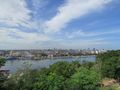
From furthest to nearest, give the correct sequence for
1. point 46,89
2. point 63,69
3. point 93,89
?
point 63,69
point 93,89
point 46,89

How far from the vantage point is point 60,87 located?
50.8 ft

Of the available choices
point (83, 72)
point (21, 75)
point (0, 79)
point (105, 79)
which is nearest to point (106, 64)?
point (105, 79)

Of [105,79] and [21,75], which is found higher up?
[21,75]

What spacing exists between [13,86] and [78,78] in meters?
4.55

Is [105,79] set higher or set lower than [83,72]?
lower

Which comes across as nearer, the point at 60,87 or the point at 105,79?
the point at 60,87

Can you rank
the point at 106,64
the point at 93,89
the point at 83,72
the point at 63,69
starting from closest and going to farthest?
the point at 93,89 < the point at 83,72 < the point at 63,69 < the point at 106,64

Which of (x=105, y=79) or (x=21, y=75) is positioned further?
(x=105, y=79)

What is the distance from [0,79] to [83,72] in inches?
236

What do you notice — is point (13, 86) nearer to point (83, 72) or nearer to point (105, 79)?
point (83, 72)

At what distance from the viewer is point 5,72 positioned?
1714 centimetres

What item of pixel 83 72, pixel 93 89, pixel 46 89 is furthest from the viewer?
pixel 83 72

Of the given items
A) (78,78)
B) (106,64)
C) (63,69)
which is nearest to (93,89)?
(78,78)

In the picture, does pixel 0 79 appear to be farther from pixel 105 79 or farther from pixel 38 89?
pixel 105 79
